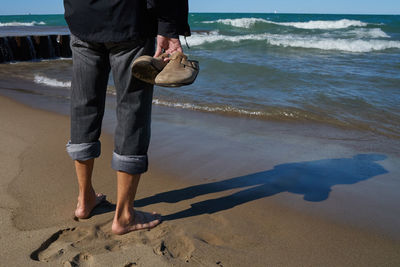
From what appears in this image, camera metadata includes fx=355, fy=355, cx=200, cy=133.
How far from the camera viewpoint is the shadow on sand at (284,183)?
7.91 feet

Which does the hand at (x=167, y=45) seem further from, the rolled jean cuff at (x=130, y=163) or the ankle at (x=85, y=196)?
the ankle at (x=85, y=196)

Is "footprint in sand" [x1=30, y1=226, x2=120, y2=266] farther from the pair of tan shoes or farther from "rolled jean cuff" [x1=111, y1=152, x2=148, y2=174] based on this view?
the pair of tan shoes

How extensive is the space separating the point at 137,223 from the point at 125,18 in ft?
3.61

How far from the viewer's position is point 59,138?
3.53 meters

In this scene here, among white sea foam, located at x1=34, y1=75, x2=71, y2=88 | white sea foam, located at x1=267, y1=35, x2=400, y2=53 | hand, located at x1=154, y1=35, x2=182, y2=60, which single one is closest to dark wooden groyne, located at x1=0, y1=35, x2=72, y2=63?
white sea foam, located at x1=34, y1=75, x2=71, y2=88

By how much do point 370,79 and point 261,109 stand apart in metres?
3.47

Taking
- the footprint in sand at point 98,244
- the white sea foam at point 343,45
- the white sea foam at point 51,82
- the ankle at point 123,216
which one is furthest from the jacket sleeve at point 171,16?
the white sea foam at point 343,45

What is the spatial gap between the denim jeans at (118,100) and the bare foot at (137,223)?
31cm

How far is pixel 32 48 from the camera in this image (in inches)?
455

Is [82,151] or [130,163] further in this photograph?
[82,151]

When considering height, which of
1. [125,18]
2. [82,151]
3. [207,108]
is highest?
[125,18]

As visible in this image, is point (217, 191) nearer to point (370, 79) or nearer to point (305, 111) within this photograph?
point (305, 111)

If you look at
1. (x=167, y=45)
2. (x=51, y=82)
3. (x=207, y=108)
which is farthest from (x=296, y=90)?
(x=167, y=45)

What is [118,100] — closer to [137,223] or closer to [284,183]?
[137,223]
